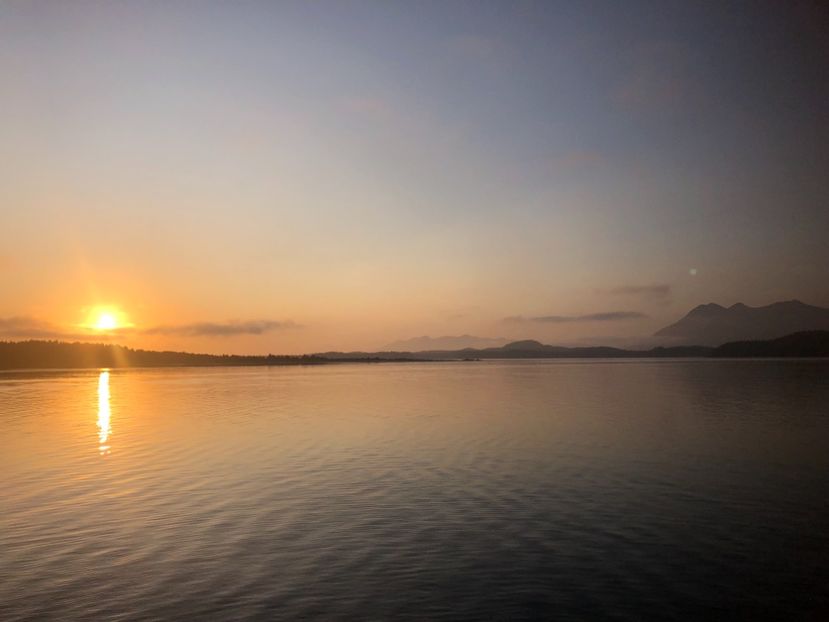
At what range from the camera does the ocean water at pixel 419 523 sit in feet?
45.1

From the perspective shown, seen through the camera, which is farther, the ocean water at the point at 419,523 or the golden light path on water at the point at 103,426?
the golden light path on water at the point at 103,426

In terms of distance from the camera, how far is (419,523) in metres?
19.8

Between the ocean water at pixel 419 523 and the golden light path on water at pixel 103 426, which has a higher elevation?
the golden light path on water at pixel 103 426

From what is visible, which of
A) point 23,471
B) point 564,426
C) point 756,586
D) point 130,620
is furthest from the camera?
point 564,426

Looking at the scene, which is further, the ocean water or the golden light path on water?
the golden light path on water

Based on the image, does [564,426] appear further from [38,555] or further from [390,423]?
[38,555]

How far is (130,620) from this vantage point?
499 inches

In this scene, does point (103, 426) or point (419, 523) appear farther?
point (103, 426)

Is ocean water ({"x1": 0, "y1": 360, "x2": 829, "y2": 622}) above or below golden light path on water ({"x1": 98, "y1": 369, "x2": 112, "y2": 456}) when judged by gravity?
below

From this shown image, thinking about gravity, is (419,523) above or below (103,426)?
below

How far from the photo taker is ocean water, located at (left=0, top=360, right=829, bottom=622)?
13758mm

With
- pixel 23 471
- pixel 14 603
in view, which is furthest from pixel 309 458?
pixel 14 603

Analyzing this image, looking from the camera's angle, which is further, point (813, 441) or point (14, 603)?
Result: point (813, 441)

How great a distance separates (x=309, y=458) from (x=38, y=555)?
16.2m
